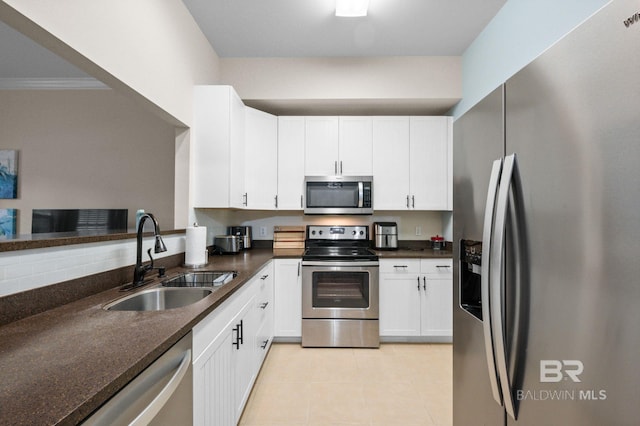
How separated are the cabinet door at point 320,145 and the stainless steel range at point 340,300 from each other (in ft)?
3.13

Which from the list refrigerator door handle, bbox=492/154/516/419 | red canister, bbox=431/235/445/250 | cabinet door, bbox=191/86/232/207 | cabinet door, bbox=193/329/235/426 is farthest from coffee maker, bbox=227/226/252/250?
refrigerator door handle, bbox=492/154/516/419

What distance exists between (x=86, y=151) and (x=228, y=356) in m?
3.20

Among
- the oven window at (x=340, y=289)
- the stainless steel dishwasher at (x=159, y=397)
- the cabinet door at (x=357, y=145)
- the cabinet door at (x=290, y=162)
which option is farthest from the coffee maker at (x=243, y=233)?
the stainless steel dishwasher at (x=159, y=397)

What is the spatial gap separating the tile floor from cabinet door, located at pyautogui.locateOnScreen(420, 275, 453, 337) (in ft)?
0.56

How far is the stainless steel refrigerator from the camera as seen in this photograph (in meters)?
0.58

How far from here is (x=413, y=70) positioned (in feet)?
10.0

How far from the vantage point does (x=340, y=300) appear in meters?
2.88

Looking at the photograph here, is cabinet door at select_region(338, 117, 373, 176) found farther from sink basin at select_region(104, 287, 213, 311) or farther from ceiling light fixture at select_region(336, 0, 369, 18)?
sink basin at select_region(104, 287, 213, 311)

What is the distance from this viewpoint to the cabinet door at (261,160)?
2992 millimetres

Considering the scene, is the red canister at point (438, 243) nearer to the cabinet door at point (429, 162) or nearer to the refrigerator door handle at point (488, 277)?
the cabinet door at point (429, 162)

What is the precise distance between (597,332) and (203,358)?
1261mm

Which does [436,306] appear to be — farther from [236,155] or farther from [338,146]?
[236,155]

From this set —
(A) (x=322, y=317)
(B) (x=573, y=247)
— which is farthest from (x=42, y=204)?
(B) (x=573, y=247)

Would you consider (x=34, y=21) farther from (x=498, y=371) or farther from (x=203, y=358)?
(x=498, y=371)
